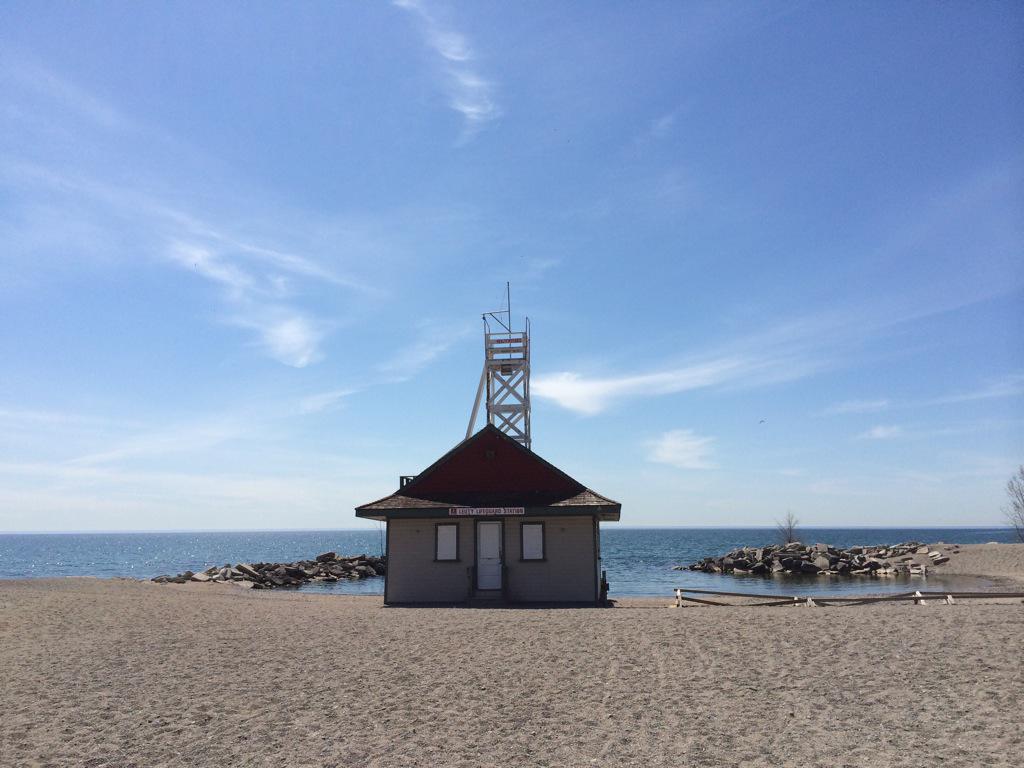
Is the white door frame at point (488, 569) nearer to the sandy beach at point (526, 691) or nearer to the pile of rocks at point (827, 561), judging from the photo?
the sandy beach at point (526, 691)

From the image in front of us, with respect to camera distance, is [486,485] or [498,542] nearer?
[498,542]

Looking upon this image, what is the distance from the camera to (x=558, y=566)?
71.4ft

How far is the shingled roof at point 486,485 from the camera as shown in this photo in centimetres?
2184

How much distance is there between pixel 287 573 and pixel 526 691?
38520 millimetres

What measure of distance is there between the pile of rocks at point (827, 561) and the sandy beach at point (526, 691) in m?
35.6

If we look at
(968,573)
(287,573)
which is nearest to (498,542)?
(287,573)

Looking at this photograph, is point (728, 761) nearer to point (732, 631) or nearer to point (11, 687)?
point (732, 631)

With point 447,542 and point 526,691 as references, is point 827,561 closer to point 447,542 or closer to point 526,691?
point 447,542

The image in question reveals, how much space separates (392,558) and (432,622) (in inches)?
253

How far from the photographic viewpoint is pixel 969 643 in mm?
12195

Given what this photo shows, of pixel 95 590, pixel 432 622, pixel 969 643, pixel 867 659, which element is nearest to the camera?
pixel 867 659

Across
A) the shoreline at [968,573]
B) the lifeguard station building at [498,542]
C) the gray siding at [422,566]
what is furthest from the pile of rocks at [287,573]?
the lifeguard station building at [498,542]

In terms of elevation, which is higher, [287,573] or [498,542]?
[498,542]

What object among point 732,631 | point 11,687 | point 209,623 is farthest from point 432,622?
point 11,687
